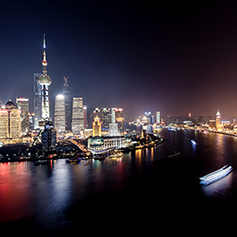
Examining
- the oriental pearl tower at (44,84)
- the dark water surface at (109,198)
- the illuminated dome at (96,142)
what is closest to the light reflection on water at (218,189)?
the dark water surface at (109,198)

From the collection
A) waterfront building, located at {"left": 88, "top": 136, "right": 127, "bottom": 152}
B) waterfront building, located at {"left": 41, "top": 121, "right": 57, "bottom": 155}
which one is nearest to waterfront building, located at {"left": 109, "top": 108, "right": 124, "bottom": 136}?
waterfront building, located at {"left": 88, "top": 136, "right": 127, "bottom": 152}

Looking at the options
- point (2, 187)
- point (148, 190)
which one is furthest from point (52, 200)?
A: point (148, 190)

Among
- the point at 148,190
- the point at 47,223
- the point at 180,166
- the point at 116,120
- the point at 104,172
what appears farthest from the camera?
the point at 116,120

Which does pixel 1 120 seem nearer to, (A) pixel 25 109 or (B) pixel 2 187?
(A) pixel 25 109

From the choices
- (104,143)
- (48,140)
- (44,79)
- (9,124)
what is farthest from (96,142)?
(44,79)

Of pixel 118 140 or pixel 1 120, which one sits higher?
pixel 1 120

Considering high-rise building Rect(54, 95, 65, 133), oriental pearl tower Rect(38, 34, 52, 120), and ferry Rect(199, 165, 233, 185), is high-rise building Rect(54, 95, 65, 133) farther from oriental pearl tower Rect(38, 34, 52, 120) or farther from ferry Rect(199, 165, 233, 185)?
ferry Rect(199, 165, 233, 185)
